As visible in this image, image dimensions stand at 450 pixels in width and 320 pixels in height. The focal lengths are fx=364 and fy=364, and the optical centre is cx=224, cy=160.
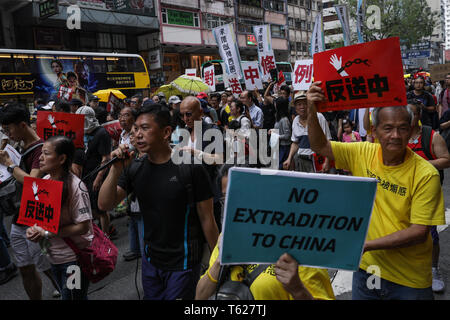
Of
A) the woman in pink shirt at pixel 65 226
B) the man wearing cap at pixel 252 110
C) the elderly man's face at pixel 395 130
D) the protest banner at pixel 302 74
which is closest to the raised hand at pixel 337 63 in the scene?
the elderly man's face at pixel 395 130

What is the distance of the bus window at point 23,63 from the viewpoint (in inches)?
542

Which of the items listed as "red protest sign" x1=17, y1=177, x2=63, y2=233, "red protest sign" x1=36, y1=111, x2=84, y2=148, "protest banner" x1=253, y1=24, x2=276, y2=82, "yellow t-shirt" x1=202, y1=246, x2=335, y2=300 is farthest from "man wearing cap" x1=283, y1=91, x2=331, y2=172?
"protest banner" x1=253, y1=24, x2=276, y2=82

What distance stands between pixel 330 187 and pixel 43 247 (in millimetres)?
2305

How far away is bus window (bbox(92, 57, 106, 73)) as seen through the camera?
54.1 feet

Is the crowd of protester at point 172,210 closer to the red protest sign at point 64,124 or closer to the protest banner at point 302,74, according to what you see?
the red protest sign at point 64,124

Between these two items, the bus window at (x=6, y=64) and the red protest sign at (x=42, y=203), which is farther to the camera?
the bus window at (x=6, y=64)

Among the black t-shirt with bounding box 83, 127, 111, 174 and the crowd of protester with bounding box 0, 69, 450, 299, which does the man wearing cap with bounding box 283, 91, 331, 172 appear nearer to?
the crowd of protester with bounding box 0, 69, 450, 299

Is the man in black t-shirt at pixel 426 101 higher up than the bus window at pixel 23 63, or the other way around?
the bus window at pixel 23 63

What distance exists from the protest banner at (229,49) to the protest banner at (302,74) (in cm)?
295

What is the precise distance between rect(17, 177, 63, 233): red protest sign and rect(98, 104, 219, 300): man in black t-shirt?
0.37m

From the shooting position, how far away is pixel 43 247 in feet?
9.21

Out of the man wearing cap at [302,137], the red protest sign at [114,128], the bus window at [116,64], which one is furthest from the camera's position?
the bus window at [116,64]

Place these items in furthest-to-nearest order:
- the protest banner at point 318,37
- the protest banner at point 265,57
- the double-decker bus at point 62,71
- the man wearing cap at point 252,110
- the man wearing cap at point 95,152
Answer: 1. the double-decker bus at point 62,71
2. the protest banner at point 318,37
3. the protest banner at point 265,57
4. the man wearing cap at point 252,110
5. the man wearing cap at point 95,152

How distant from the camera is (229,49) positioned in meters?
11.4
